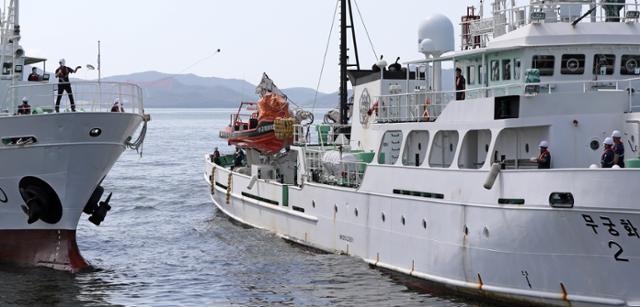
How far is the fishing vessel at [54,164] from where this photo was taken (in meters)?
23.0

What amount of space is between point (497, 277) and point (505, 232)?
3.37ft

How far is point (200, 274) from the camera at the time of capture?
24.2m

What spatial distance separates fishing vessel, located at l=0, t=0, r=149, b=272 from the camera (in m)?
23.0

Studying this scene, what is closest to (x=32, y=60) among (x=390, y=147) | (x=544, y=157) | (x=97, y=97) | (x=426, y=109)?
(x=97, y=97)

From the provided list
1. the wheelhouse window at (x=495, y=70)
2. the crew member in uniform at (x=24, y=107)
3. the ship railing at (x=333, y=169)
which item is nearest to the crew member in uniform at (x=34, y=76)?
the crew member in uniform at (x=24, y=107)

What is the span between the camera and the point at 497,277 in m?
18.5

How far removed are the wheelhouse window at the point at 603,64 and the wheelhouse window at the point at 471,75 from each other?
314 cm

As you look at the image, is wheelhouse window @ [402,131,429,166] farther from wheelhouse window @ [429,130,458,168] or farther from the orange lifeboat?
the orange lifeboat

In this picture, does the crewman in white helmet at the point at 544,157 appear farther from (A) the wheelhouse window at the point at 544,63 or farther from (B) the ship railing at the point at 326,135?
(B) the ship railing at the point at 326,135

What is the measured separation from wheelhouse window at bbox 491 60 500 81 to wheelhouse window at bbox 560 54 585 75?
157 centimetres

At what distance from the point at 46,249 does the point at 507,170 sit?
478 inches

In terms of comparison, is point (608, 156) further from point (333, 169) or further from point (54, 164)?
point (54, 164)

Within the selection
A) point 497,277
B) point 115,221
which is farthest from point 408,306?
point 115,221

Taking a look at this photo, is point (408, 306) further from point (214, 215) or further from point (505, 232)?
point (214, 215)
